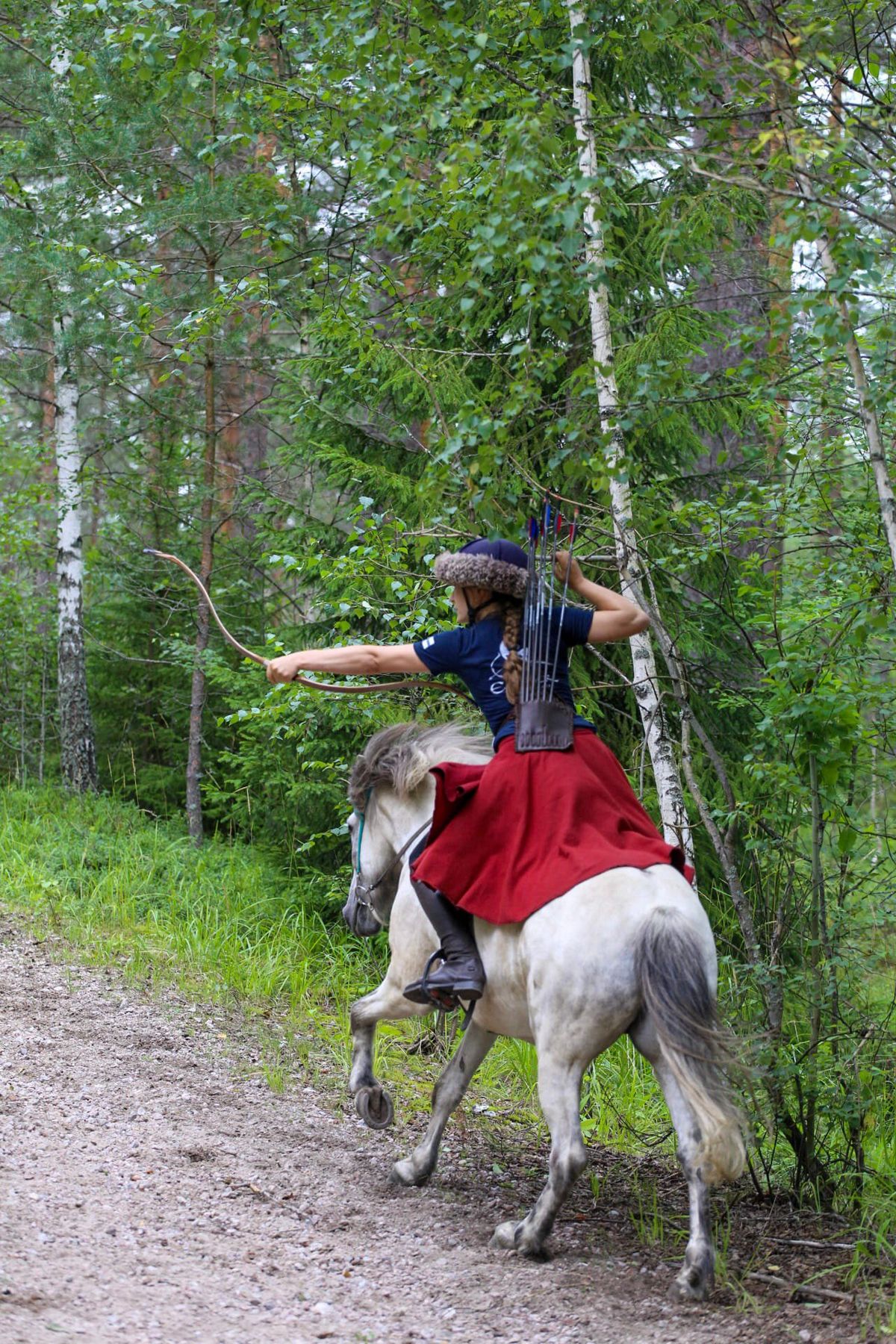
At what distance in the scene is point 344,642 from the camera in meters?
6.79

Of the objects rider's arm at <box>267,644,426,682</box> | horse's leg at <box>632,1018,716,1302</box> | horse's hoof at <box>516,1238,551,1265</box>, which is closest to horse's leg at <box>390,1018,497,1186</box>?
horse's hoof at <box>516,1238,551,1265</box>

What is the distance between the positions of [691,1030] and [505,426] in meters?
2.40

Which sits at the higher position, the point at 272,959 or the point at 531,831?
the point at 531,831

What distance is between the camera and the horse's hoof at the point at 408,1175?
5031 millimetres

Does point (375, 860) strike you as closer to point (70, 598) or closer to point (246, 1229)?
point (246, 1229)

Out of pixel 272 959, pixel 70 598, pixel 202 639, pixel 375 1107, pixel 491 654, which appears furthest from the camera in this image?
pixel 70 598

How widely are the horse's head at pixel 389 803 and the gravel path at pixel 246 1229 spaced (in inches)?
44.7

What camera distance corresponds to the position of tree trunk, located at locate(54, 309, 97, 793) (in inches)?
472

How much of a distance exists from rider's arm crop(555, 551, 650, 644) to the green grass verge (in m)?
2.42

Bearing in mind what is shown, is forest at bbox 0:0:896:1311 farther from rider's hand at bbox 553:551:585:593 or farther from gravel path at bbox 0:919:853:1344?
gravel path at bbox 0:919:853:1344

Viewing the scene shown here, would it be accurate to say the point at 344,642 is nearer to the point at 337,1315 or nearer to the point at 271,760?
the point at 271,760

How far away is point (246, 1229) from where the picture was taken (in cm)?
443

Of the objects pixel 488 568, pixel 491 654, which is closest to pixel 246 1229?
pixel 491 654

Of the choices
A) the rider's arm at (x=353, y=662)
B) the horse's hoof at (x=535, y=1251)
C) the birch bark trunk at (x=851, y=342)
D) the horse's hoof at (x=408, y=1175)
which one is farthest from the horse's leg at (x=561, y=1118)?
the birch bark trunk at (x=851, y=342)
